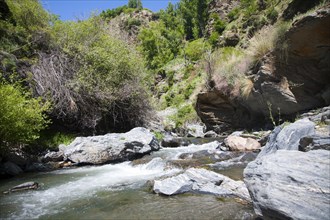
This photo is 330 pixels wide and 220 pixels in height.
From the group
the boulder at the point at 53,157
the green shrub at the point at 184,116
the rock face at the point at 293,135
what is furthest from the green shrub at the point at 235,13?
A: the rock face at the point at 293,135

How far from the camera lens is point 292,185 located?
3.29m

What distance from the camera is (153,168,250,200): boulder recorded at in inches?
211

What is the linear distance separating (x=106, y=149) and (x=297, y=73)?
8549 millimetres

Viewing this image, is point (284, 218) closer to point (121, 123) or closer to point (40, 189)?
point (40, 189)

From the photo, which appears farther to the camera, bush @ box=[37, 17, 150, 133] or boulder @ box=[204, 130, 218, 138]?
boulder @ box=[204, 130, 218, 138]

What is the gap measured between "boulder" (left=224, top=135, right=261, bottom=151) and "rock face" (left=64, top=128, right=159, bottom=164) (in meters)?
3.44

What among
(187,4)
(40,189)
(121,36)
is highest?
(187,4)

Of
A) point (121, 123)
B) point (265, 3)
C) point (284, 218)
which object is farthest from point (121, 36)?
point (265, 3)

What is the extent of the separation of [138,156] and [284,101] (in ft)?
22.1

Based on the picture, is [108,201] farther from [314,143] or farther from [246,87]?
[246,87]

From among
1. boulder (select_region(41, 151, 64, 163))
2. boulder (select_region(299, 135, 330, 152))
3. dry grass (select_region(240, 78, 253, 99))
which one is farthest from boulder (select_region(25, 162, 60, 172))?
dry grass (select_region(240, 78, 253, 99))

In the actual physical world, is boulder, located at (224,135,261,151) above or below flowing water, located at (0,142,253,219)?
above

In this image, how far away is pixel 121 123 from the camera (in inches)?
637

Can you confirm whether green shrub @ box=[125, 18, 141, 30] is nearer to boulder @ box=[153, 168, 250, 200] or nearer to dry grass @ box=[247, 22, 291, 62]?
dry grass @ box=[247, 22, 291, 62]
